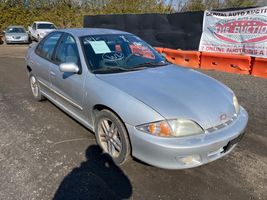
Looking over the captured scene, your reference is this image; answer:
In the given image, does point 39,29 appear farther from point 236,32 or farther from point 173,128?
point 173,128

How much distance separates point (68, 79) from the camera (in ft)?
12.0

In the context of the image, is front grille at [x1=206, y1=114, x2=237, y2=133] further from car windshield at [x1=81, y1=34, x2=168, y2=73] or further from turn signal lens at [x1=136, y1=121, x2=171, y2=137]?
car windshield at [x1=81, y1=34, x2=168, y2=73]

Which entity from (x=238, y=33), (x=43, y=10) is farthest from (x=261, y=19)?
(x=43, y=10)

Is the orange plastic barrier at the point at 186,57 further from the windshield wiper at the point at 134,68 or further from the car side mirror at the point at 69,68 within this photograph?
the car side mirror at the point at 69,68

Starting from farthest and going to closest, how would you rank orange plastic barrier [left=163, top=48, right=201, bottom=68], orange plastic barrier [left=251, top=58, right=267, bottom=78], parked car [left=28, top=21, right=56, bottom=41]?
parked car [left=28, top=21, right=56, bottom=41] → orange plastic barrier [left=163, top=48, right=201, bottom=68] → orange plastic barrier [left=251, top=58, right=267, bottom=78]

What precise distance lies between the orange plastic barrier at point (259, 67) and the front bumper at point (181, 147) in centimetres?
503

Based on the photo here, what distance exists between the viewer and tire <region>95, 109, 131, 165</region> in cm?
280

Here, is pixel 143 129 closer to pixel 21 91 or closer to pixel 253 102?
pixel 253 102

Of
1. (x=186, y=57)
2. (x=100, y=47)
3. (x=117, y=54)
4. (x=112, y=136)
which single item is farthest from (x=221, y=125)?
(x=186, y=57)

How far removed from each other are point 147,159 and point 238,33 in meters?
6.64

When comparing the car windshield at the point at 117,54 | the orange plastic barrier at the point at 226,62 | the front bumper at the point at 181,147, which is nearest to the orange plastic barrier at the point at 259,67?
the orange plastic barrier at the point at 226,62

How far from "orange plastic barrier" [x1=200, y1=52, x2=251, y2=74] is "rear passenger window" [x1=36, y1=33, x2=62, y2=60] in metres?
5.33

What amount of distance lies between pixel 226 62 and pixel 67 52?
551 cm

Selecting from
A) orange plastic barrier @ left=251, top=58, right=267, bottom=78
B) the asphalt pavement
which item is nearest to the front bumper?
the asphalt pavement
